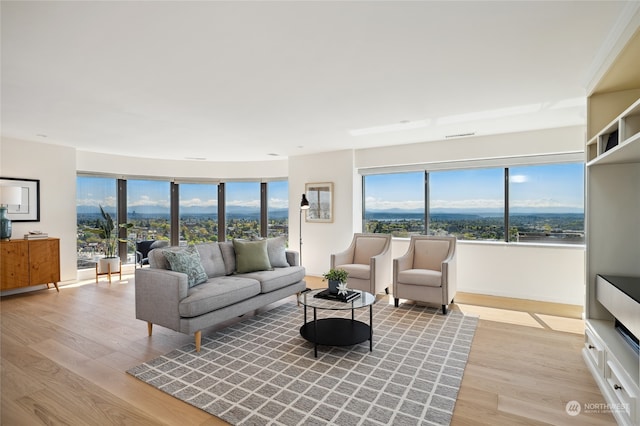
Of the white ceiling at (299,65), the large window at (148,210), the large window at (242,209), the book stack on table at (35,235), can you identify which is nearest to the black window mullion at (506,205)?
the white ceiling at (299,65)

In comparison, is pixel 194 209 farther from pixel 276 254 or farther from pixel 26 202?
pixel 276 254

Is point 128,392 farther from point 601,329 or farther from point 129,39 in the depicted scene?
point 601,329

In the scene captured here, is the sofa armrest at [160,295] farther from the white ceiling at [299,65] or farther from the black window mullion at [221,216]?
the black window mullion at [221,216]

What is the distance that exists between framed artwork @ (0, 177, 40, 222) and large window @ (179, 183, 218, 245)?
262 cm

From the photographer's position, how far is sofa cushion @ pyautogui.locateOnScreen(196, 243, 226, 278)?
13.3 feet

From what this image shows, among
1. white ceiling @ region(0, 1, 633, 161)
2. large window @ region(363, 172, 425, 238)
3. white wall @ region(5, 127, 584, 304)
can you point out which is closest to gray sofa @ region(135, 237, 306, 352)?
white ceiling @ region(0, 1, 633, 161)

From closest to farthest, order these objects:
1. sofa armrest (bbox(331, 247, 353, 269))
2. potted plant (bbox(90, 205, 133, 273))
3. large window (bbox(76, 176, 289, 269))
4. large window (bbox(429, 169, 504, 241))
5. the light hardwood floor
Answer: the light hardwood floor → sofa armrest (bbox(331, 247, 353, 269)) → large window (bbox(429, 169, 504, 241)) → potted plant (bbox(90, 205, 133, 273)) → large window (bbox(76, 176, 289, 269))

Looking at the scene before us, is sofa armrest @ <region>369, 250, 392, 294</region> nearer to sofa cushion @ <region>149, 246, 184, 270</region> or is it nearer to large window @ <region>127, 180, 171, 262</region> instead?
sofa cushion @ <region>149, 246, 184, 270</region>

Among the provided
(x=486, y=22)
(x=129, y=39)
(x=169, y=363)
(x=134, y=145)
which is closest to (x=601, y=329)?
(x=486, y=22)

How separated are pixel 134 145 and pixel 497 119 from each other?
568 cm

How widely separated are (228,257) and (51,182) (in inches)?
149

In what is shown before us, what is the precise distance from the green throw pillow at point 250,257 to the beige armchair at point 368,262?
1.14 metres

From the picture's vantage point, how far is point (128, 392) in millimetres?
2412

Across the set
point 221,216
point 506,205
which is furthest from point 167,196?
point 506,205
